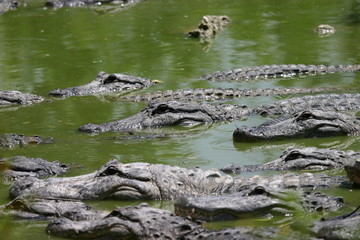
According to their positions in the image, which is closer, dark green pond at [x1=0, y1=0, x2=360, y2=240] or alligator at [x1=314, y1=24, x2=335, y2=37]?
dark green pond at [x1=0, y1=0, x2=360, y2=240]

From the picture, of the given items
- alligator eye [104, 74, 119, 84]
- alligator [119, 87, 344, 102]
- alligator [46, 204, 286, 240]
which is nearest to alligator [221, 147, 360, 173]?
alligator [46, 204, 286, 240]

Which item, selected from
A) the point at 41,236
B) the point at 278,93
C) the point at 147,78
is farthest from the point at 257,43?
the point at 41,236

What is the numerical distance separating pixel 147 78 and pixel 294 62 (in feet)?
9.69

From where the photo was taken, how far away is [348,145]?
385 inches

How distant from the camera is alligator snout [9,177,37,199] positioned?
777 cm

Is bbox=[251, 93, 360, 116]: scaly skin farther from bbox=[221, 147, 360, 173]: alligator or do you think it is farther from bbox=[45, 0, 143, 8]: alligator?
bbox=[45, 0, 143, 8]: alligator

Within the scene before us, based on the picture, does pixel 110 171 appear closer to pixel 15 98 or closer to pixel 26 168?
pixel 26 168

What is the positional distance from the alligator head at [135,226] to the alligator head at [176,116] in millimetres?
4981

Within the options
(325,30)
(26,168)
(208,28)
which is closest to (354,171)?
(26,168)

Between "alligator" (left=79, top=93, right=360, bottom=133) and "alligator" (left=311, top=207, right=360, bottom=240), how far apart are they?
579 cm

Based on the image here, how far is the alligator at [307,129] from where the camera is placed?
10.2 metres

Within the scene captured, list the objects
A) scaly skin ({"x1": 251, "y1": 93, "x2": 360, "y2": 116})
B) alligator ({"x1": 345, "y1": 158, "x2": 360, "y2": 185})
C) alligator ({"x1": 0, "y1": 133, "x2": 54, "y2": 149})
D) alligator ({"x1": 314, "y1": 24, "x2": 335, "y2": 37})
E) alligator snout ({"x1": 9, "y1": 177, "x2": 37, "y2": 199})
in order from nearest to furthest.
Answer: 1. alligator ({"x1": 345, "y1": 158, "x2": 360, "y2": 185})
2. alligator snout ({"x1": 9, "y1": 177, "x2": 37, "y2": 199})
3. alligator ({"x1": 0, "y1": 133, "x2": 54, "y2": 149})
4. scaly skin ({"x1": 251, "y1": 93, "x2": 360, "y2": 116})
5. alligator ({"x1": 314, "y1": 24, "x2": 335, "y2": 37})

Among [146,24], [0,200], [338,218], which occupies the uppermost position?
[338,218]

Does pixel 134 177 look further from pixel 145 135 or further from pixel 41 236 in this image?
pixel 145 135
